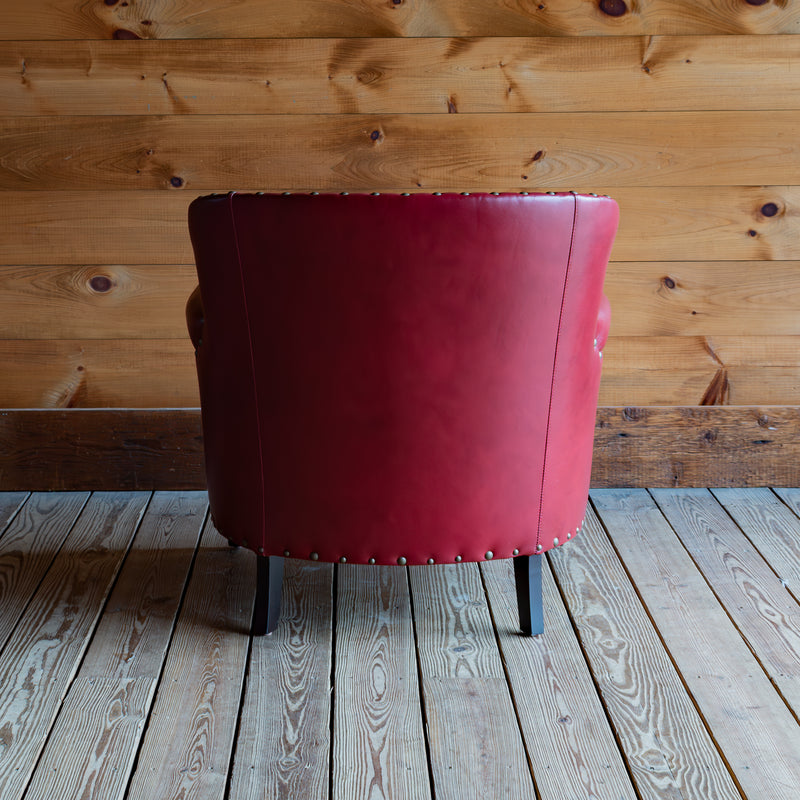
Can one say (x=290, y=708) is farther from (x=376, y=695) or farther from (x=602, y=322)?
(x=602, y=322)

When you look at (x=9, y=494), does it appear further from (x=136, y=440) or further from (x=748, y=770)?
(x=748, y=770)

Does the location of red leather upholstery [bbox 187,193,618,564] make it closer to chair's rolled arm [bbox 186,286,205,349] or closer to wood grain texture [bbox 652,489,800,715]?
chair's rolled arm [bbox 186,286,205,349]

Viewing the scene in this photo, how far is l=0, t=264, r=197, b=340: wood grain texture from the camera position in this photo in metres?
2.38

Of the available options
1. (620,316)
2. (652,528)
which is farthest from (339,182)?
(652,528)

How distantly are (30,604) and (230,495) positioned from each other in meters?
0.55

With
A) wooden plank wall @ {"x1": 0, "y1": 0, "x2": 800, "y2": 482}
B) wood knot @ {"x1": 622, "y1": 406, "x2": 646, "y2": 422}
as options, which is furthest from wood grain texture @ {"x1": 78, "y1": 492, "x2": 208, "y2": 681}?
wood knot @ {"x1": 622, "y1": 406, "x2": 646, "y2": 422}

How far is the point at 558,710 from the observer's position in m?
1.43

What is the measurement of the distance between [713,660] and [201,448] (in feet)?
4.83

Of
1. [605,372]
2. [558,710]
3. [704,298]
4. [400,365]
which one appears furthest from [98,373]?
[704,298]

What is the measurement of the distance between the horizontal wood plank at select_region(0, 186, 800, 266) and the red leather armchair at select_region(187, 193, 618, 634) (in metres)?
0.83

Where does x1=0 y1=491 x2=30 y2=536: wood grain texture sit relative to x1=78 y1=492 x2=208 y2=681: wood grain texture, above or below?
below

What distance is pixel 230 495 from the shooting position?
5.28 feet

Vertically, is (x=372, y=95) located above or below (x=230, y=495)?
above

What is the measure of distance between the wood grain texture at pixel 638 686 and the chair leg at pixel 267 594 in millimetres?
597
